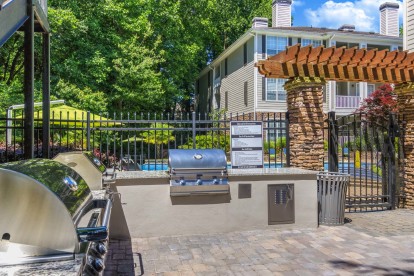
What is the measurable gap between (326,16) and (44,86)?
54.6m

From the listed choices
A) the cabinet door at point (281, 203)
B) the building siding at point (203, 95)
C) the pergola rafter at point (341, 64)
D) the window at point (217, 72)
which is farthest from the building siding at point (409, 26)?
the building siding at point (203, 95)

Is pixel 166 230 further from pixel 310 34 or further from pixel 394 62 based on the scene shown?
pixel 310 34

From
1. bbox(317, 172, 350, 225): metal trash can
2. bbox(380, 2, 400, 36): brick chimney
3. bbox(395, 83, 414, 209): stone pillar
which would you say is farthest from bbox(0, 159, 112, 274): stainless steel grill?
bbox(380, 2, 400, 36): brick chimney

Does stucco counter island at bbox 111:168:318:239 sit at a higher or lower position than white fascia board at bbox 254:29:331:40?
lower

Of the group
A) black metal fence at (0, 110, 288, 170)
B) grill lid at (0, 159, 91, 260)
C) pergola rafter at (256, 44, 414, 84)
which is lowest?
grill lid at (0, 159, 91, 260)

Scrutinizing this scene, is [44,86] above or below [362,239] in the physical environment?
above

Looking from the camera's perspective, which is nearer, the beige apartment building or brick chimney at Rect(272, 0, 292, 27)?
the beige apartment building

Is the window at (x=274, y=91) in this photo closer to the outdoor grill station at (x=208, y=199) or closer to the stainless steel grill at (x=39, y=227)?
the outdoor grill station at (x=208, y=199)

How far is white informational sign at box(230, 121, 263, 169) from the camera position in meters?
6.70

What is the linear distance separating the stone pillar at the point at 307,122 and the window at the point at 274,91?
14033mm

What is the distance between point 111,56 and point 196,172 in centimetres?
1541

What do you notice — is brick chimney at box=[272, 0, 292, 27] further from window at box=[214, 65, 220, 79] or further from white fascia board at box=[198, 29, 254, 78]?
window at box=[214, 65, 220, 79]

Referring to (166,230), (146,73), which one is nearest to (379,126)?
Result: (166,230)

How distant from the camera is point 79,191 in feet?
8.25
